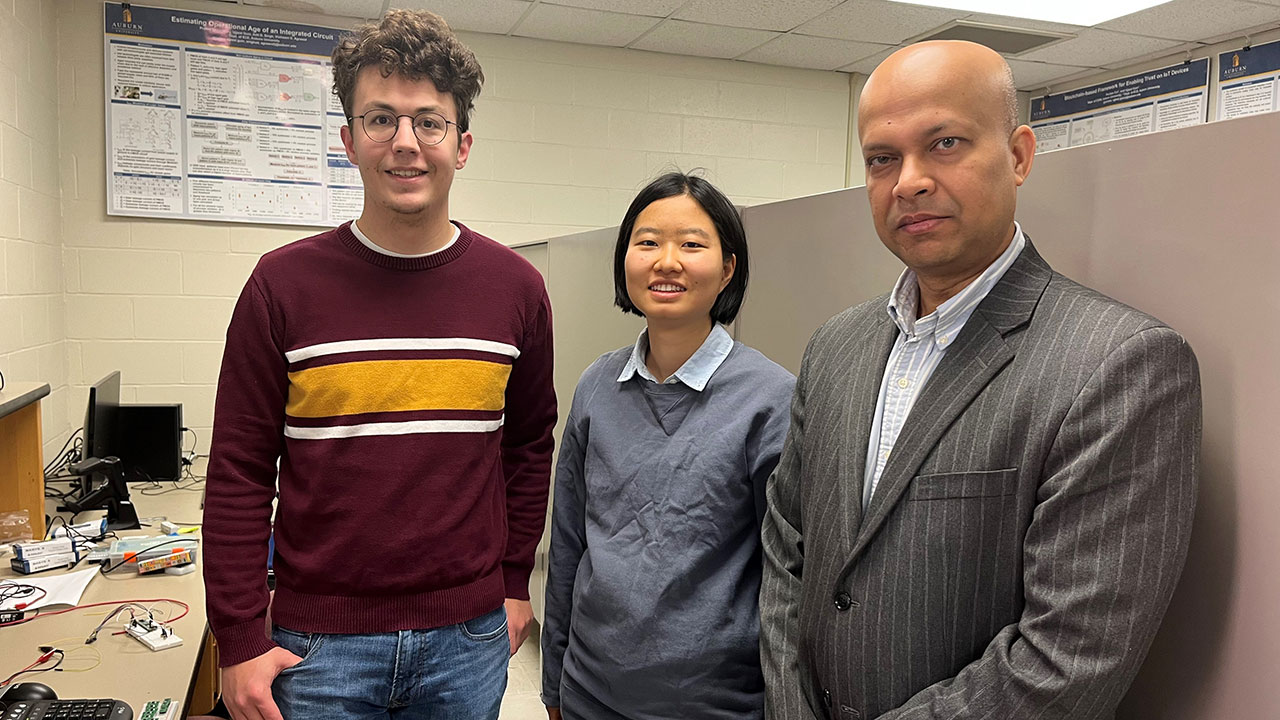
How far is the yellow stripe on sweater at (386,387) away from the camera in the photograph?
51.9 inches

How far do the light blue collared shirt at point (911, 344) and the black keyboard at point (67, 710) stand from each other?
125 centimetres

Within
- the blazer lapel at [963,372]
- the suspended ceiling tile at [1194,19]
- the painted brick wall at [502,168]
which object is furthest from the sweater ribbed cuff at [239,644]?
the suspended ceiling tile at [1194,19]

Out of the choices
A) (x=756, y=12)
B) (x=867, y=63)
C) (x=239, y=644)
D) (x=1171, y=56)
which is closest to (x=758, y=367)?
(x=239, y=644)

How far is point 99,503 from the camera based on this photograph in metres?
2.75

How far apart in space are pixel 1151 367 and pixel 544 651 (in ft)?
3.60

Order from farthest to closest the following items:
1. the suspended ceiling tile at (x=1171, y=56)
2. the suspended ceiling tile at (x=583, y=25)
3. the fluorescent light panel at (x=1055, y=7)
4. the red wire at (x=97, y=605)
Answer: the suspended ceiling tile at (x=1171, y=56), the suspended ceiling tile at (x=583, y=25), the fluorescent light panel at (x=1055, y=7), the red wire at (x=97, y=605)

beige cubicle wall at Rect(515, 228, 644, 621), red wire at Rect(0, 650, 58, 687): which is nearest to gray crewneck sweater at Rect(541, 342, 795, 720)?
red wire at Rect(0, 650, 58, 687)

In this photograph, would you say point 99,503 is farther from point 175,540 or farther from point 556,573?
point 556,573

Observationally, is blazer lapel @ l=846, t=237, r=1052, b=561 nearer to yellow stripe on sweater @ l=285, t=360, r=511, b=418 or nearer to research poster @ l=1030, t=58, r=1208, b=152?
yellow stripe on sweater @ l=285, t=360, r=511, b=418

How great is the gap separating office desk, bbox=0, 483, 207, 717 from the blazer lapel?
1.20 metres

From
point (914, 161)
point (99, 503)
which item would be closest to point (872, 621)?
point (914, 161)

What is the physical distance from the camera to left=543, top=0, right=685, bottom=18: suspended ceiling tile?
3799 millimetres

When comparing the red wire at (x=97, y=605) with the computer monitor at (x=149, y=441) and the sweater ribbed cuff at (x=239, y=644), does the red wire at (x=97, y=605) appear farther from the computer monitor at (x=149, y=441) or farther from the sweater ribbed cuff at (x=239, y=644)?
the computer monitor at (x=149, y=441)

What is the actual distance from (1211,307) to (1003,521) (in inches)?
12.6
